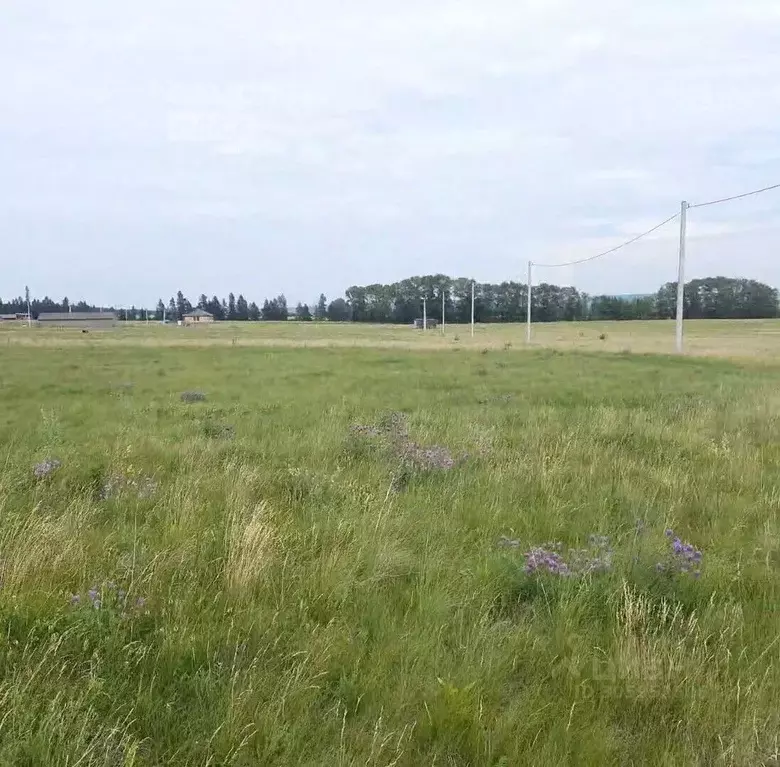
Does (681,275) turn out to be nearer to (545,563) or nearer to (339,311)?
(545,563)

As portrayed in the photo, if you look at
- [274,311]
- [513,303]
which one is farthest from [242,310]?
[513,303]

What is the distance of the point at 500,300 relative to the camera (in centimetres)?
13475

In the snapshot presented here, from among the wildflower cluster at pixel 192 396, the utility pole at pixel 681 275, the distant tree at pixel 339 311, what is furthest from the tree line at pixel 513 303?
the wildflower cluster at pixel 192 396

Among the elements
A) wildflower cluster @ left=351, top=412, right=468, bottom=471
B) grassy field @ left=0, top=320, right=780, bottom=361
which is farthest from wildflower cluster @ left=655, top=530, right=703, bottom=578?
grassy field @ left=0, top=320, right=780, bottom=361

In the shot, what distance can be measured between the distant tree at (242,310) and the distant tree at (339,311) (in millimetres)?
24784

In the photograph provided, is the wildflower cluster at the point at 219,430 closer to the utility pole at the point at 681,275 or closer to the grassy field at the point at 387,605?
the grassy field at the point at 387,605

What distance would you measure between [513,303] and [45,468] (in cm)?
13404

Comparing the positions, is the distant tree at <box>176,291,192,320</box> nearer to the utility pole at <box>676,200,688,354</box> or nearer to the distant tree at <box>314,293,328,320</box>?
the distant tree at <box>314,293,328,320</box>

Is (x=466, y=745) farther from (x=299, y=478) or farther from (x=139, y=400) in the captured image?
(x=139, y=400)

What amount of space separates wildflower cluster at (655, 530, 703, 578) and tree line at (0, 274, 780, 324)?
112 metres

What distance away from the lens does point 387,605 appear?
3.47 meters

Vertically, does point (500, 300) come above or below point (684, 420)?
above

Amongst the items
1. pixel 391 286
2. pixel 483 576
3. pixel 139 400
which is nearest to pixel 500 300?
pixel 391 286

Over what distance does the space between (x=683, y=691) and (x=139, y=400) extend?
13.1 meters
